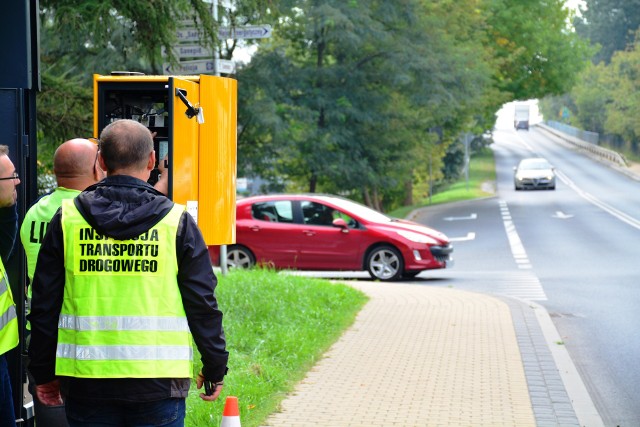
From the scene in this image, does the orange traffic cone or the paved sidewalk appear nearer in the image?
the orange traffic cone

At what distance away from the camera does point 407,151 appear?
1577 inches

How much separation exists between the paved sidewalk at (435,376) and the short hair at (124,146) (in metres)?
3.87

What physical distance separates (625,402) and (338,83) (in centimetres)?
2914

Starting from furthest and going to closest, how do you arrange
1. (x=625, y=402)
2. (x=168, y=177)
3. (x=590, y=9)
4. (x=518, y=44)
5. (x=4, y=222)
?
(x=590, y=9), (x=518, y=44), (x=625, y=402), (x=168, y=177), (x=4, y=222)

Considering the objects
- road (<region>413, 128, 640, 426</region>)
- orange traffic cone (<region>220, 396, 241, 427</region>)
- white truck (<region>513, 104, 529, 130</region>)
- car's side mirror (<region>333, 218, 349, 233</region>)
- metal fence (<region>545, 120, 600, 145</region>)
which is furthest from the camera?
white truck (<region>513, 104, 529, 130</region>)

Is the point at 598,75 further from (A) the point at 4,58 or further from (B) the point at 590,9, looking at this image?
(A) the point at 4,58

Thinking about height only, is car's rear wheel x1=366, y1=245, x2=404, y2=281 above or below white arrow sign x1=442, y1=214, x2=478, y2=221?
above

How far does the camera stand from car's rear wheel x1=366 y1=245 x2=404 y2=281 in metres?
20.6

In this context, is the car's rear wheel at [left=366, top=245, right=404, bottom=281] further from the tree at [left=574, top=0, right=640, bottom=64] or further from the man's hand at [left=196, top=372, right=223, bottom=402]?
the tree at [left=574, top=0, right=640, bottom=64]

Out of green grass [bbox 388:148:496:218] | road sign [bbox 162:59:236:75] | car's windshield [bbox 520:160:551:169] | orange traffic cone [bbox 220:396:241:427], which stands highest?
road sign [bbox 162:59:236:75]

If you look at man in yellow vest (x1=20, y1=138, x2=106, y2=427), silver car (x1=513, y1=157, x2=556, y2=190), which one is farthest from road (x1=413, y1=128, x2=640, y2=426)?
man in yellow vest (x1=20, y1=138, x2=106, y2=427)

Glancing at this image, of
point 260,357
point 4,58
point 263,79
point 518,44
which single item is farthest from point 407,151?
point 4,58

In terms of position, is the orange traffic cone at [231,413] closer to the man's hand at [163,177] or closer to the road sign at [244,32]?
the man's hand at [163,177]

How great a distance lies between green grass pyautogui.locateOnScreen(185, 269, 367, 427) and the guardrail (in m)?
70.5
